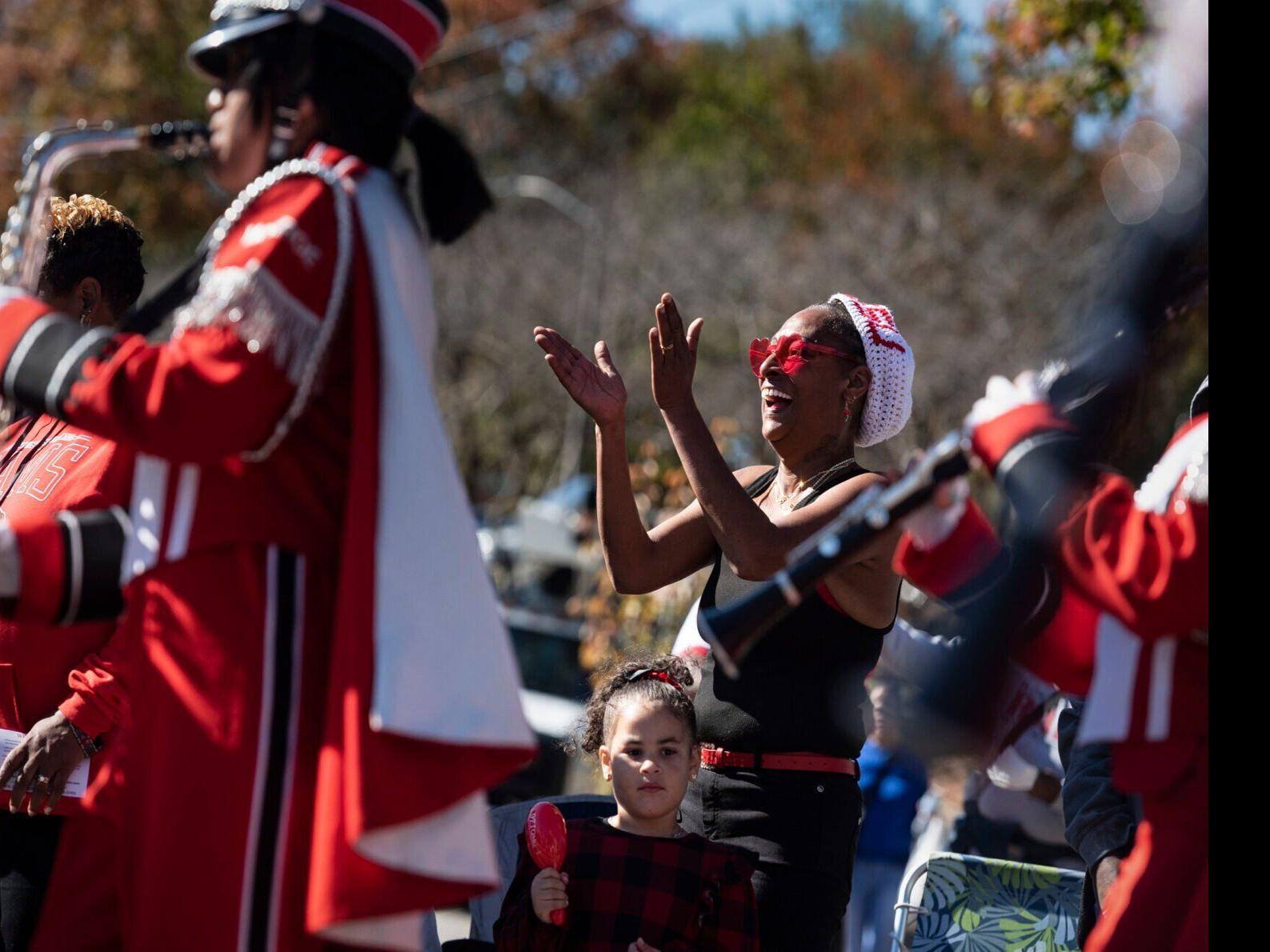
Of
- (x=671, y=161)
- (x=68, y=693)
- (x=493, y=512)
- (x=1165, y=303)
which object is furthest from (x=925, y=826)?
(x=671, y=161)

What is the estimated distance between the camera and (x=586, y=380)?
3.43m

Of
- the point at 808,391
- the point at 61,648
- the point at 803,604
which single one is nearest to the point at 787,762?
the point at 803,604

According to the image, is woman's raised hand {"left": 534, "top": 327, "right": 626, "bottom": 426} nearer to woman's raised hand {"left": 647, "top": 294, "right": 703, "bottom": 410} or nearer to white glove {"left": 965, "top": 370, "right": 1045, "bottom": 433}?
woman's raised hand {"left": 647, "top": 294, "right": 703, "bottom": 410}

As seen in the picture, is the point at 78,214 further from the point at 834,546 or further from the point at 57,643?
the point at 834,546

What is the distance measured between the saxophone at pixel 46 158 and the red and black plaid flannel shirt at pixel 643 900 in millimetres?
1586

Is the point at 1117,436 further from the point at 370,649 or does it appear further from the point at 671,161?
the point at 671,161

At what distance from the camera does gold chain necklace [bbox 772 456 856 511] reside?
135 inches

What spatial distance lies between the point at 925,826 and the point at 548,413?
17.7 m

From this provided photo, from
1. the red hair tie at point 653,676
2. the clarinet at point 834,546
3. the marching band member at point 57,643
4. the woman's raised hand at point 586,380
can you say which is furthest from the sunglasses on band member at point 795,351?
the marching band member at point 57,643

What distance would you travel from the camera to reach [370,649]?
2.15 metres

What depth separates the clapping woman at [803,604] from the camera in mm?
3213

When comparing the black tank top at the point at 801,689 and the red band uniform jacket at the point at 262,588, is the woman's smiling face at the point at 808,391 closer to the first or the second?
the black tank top at the point at 801,689

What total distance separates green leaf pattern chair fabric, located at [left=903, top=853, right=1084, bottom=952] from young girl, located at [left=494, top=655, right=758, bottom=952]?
3.31 ft

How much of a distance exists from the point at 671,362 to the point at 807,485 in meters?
0.41
